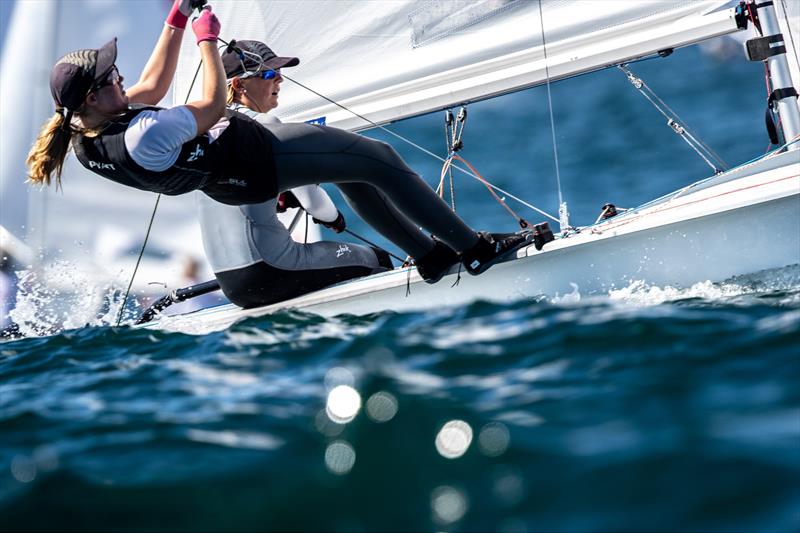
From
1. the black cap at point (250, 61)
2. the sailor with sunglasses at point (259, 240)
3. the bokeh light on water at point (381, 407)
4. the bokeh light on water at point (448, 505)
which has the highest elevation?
the black cap at point (250, 61)

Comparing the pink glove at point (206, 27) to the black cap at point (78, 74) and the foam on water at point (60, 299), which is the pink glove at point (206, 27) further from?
the foam on water at point (60, 299)

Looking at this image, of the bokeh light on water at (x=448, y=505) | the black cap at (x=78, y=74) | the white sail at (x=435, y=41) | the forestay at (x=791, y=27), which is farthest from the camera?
the white sail at (x=435, y=41)

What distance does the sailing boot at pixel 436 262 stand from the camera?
2.70 meters

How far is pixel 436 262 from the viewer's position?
2740 mm

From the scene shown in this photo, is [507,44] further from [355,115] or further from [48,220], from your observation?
[48,220]

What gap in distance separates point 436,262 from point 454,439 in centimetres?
152

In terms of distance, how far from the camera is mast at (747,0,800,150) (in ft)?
9.07

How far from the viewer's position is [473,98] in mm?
3254

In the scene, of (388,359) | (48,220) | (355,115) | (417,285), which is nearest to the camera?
(388,359)

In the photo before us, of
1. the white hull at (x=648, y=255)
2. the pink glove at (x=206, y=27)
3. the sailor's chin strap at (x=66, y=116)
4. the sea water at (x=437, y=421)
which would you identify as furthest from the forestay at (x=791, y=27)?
the sailor's chin strap at (x=66, y=116)

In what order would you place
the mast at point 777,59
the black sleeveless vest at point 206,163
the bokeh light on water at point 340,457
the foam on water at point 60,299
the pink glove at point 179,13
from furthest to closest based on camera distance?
the foam on water at point 60,299 < the mast at point 777,59 < the pink glove at point 179,13 < the black sleeveless vest at point 206,163 < the bokeh light on water at point 340,457

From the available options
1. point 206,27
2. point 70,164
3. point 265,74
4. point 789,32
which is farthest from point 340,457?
point 70,164

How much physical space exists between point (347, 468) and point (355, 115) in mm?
2435

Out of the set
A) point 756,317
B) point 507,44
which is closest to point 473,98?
point 507,44
